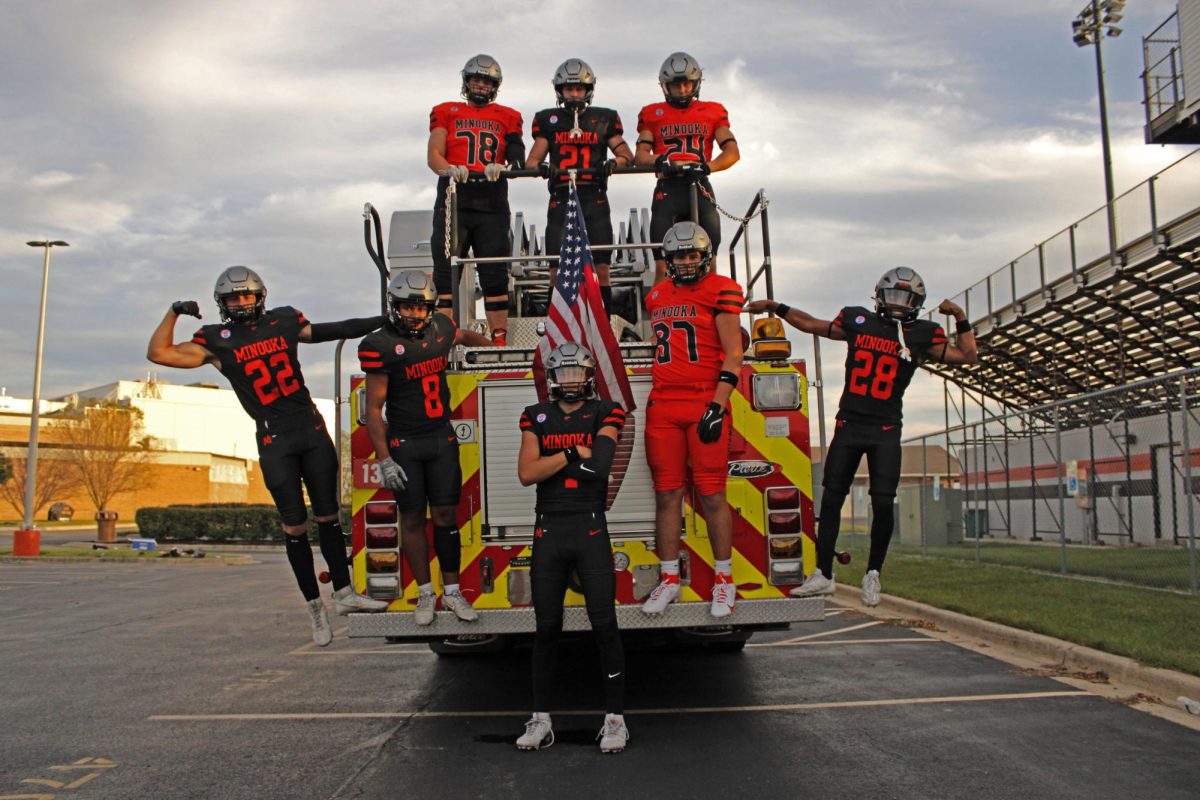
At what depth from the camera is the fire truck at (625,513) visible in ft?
21.4

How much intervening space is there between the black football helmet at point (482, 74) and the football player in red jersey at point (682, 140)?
1.19m

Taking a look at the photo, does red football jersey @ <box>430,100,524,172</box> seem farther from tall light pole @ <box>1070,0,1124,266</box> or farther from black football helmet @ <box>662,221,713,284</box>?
tall light pole @ <box>1070,0,1124,266</box>

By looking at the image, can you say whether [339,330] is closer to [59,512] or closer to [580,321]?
[580,321]

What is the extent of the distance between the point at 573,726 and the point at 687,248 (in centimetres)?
316

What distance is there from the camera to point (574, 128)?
8.48 metres

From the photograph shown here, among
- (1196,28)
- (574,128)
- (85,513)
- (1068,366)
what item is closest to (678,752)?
(574,128)

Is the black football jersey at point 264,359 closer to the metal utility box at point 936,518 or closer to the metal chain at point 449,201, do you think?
the metal chain at point 449,201

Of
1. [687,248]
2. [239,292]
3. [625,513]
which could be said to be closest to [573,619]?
[625,513]

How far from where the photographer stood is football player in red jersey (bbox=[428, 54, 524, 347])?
8.43 m

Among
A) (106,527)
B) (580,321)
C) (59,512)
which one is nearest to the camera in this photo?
(580,321)

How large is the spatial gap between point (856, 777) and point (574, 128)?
5.37 m

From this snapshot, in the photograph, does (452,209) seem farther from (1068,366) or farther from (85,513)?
(85,513)

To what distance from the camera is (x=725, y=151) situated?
825 centimetres

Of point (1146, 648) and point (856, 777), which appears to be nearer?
point (856, 777)
